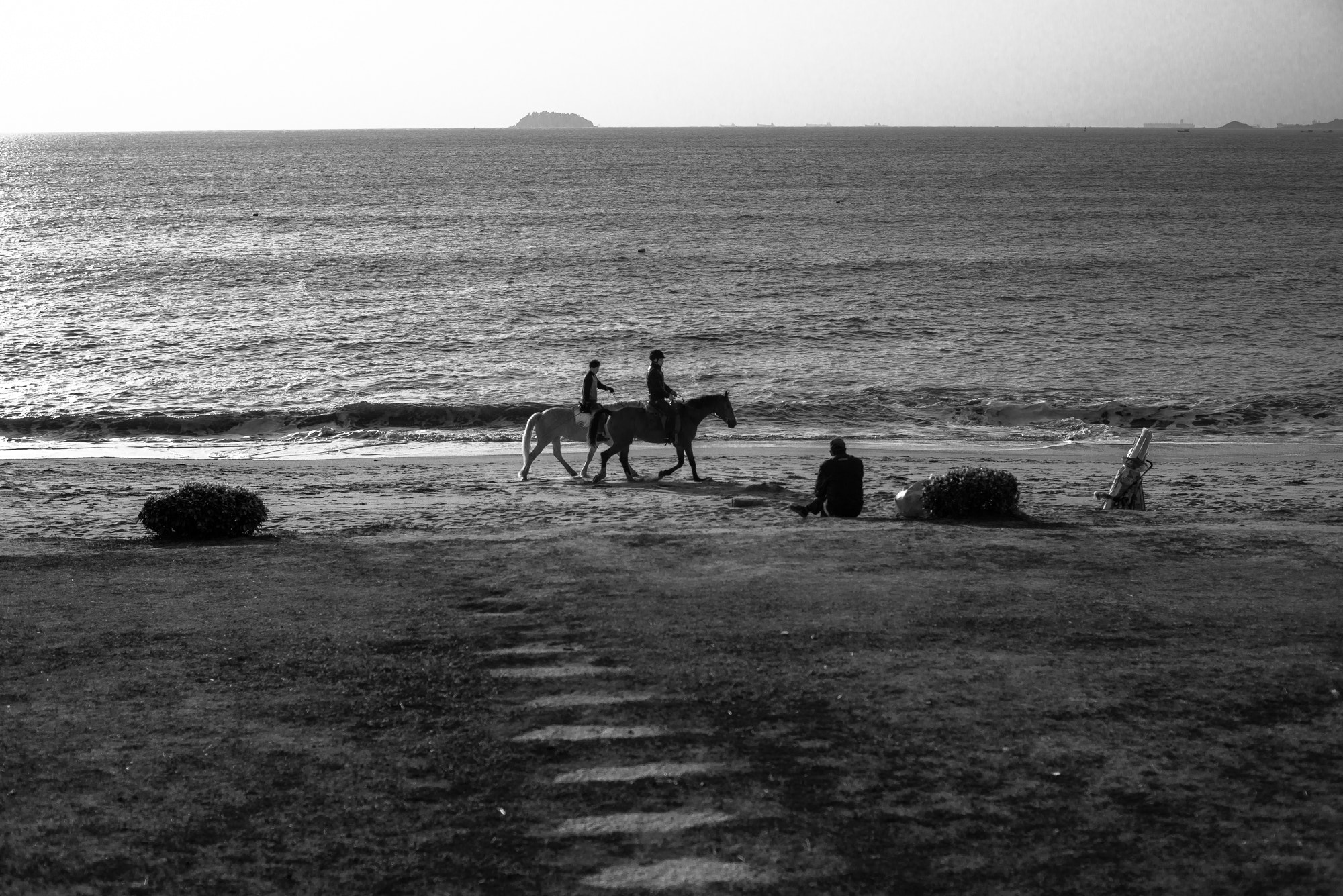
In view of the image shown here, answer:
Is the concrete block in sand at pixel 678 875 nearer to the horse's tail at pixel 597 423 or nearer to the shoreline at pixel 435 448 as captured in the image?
the horse's tail at pixel 597 423

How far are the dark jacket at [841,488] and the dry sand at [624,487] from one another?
48 cm

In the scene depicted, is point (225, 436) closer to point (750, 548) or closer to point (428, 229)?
point (750, 548)

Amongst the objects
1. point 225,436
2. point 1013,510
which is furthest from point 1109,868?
point 225,436

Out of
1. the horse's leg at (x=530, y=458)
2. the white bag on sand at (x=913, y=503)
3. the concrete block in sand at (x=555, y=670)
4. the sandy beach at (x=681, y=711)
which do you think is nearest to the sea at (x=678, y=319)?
the horse's leg at (x=530, y=458)

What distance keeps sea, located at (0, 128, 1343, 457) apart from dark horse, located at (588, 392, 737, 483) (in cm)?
764

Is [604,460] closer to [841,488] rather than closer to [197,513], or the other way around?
[841,488]

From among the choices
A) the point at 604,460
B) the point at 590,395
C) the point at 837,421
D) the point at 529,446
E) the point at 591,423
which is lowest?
the point at 837,421

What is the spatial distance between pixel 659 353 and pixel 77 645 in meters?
10.8

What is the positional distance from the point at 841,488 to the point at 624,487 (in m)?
5.08

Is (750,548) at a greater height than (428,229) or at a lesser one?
lesser

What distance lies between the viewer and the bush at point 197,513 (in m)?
15.4

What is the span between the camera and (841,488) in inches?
656

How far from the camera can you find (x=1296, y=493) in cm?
2059

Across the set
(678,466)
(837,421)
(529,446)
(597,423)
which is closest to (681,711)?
(597,423)
